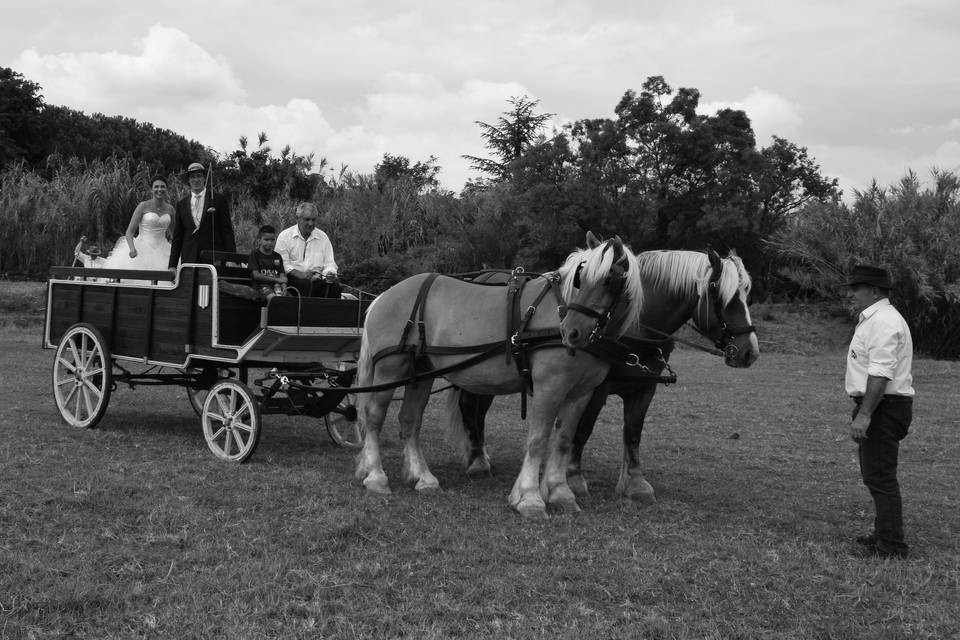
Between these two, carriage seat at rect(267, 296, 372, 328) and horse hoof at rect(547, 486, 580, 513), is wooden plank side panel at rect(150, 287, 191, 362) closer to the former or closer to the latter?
carriage seat at rect(267, 296, 372, 328)

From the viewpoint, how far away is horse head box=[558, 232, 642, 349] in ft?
18.3

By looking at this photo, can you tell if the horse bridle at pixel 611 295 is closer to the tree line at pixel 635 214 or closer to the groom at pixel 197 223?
the groom at pixel 197 223

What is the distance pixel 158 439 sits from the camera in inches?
313

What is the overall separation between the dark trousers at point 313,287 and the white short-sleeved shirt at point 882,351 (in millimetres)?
4654

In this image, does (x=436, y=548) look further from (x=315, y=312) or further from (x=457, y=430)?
(x=315, y=312)

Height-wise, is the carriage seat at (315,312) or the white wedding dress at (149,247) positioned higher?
the white wedding dress at (149,247)

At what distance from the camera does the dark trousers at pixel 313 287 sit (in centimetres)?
799

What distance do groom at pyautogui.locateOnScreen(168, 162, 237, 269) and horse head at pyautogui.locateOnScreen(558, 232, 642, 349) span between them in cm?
397

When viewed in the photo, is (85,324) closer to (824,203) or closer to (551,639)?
(551,639)

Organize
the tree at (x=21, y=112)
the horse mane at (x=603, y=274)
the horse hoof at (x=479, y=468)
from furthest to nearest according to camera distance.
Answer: the tree at (x=21, y=112) < the horse hoof at (x=479, y=468) < the horse mane at (x=603, y=274)

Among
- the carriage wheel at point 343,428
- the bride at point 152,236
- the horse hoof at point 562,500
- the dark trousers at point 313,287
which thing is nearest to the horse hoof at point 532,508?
the horse hoof at point 562,500

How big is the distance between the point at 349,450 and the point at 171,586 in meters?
3.89

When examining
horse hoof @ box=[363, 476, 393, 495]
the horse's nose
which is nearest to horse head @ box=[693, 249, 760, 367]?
the horse's nose

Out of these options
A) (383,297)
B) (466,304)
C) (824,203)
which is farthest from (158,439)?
(824,203)
